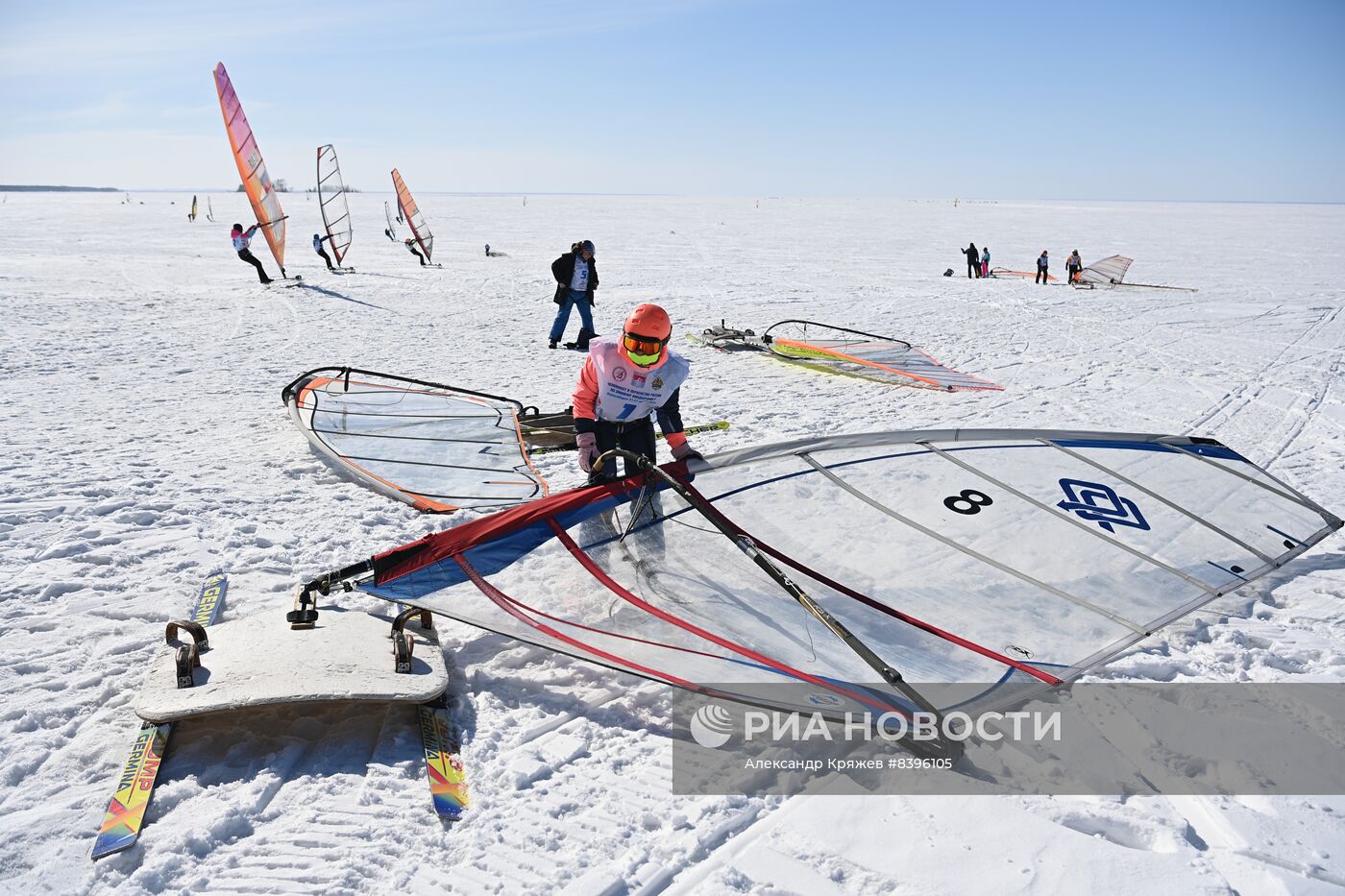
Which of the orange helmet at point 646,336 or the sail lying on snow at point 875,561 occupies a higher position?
the orange helmet at point 646,336

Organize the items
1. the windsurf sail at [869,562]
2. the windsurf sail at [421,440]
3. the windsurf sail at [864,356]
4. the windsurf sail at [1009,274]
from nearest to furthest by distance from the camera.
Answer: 1. the windsurf sail at [869,562]
2. the windsurf sail at [421,440]
3. the windsurf sail at [864,356]
4. the windsurf sail at [1009,274]

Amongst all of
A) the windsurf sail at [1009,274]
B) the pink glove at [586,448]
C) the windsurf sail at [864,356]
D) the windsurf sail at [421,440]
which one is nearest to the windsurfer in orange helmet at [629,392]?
the pink glove at [586,448]

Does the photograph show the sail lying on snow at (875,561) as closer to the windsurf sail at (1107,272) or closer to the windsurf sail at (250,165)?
the windsurf sail at (250,165)

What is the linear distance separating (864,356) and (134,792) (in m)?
8.48

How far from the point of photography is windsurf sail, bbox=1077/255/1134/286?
18453 millimetres

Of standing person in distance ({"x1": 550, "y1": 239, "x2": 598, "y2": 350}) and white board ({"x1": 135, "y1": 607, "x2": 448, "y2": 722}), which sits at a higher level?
standing person in distance ({"x1": 550, "y1": 239, "x2": 598, "y2": 350})

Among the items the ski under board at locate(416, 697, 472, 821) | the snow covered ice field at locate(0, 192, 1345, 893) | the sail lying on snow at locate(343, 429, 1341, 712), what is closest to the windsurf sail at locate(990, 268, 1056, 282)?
the snow covered ice field at locate(0, 192, 1345, 893)

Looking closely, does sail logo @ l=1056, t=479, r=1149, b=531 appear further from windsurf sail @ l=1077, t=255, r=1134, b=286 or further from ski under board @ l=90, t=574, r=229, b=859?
windsurf sail @ l=1077, t=255, r=1134, b=286

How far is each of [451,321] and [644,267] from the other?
29.2 ft

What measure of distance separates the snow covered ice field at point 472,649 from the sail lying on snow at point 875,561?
0.23 metres

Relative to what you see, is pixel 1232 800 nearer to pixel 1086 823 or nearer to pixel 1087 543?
pixel 1086 823

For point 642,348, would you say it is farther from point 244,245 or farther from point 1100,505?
point 244,245

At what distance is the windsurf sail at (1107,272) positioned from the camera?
60.5 feet

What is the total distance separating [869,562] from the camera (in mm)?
3551
